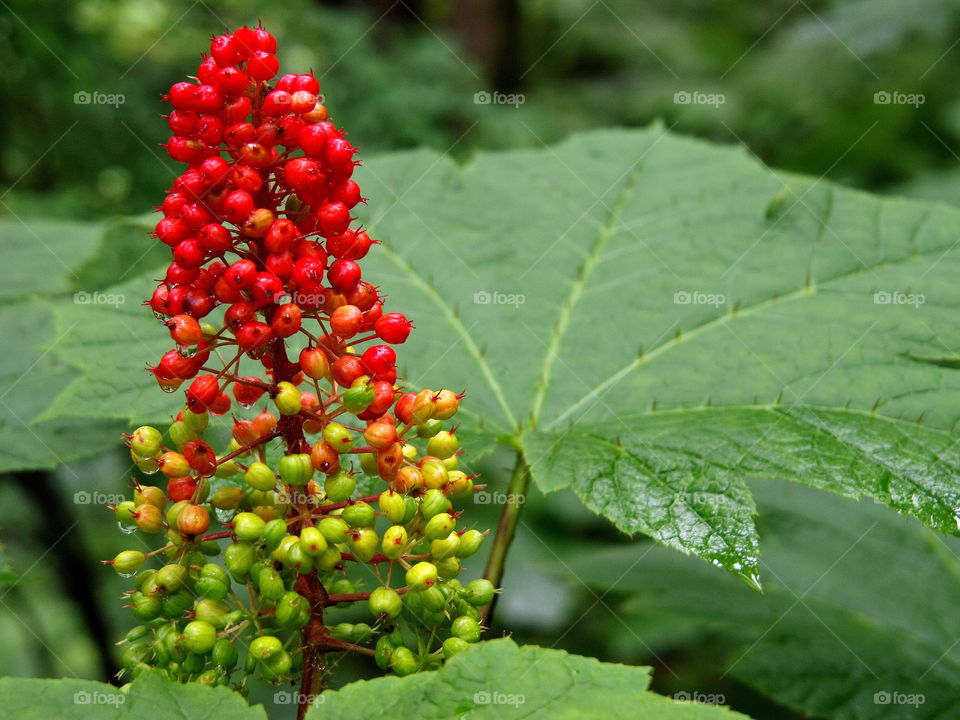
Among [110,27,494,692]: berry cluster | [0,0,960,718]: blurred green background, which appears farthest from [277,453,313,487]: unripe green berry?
[0,0,960,718]: blurred green background

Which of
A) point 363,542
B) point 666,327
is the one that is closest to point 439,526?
point 363,542

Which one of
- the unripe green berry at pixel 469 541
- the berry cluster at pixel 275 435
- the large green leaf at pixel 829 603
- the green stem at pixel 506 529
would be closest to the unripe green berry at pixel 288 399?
the berry cluster at pixel 275 435

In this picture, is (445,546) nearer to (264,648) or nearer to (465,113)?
(264,648)

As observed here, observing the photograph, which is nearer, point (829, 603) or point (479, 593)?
point (479, 593)

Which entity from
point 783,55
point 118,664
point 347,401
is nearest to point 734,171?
point 347,401

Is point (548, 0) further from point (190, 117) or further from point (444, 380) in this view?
point (190, 117)

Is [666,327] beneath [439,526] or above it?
above
